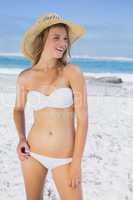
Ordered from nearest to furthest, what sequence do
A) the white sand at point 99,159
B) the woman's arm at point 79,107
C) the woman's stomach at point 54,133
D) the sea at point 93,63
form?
the woman's arm at point 79,107
the woman's stomach at point 54,133
the white sand at point 99,159
the sea at point 93,63

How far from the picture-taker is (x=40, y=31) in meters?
2.28

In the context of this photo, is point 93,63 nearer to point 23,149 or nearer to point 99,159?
point 99,159

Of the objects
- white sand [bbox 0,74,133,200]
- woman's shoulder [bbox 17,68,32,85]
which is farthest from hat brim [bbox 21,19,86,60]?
white sand [bbox 0,74,133,200]

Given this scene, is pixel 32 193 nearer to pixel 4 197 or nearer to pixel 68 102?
pixel 68 102

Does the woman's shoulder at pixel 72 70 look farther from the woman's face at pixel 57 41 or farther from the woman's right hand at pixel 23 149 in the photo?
the woman's right hand at pixel 23 149

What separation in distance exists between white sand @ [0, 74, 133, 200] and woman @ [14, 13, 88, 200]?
1701 mm

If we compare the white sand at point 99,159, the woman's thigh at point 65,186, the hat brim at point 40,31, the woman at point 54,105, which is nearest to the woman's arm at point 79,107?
the woman at point 54,105

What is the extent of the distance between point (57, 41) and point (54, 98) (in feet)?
0.98

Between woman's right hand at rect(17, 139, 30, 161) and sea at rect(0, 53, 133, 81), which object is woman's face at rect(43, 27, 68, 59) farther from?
sea at rect(0, 53, 133, 81)

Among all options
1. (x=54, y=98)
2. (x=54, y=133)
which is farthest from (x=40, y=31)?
(x=54, y=133)

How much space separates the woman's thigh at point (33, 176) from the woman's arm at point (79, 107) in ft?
0.88

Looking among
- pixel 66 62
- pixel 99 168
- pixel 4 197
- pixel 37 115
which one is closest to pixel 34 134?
pixel 37 115

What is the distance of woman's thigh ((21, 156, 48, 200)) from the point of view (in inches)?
92.8

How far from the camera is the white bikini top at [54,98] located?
7.20 feet
